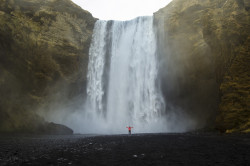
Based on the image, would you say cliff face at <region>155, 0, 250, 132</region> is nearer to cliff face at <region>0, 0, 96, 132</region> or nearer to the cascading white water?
the cascading white water

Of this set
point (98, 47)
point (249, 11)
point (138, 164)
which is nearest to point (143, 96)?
point (98, 47)

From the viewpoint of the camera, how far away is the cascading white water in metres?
28.9

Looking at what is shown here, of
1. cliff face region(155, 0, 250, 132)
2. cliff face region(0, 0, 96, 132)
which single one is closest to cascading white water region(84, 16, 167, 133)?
cliff face region(0, 0, 96, 132)

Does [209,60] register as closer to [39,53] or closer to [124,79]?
[124,79]

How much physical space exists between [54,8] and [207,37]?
22155mm

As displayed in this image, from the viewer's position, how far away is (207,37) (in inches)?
883

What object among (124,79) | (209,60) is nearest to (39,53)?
(124,79)

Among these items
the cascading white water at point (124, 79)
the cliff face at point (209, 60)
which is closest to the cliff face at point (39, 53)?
the cascading white water at point (124, 79)

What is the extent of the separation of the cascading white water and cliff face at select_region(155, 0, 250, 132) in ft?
A: 7.86

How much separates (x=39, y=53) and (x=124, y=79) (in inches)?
488

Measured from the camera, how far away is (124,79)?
31812mm

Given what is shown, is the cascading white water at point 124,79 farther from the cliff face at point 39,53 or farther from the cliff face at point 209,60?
the cliff face at point 209,60

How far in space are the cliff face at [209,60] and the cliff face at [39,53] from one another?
506 inches

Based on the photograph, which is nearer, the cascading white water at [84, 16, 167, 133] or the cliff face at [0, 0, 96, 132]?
the cliff face at [0, 0, 96, 132]
